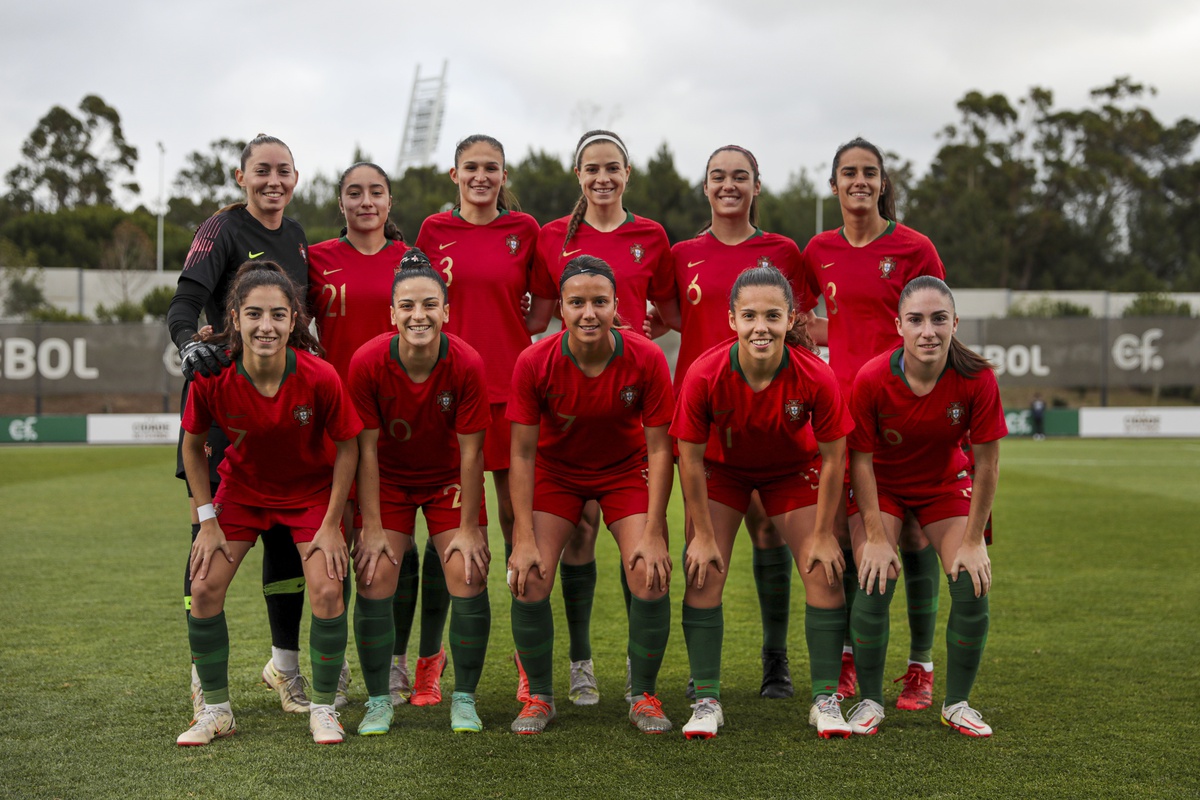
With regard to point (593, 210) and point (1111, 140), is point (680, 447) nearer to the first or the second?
point (593, 210)

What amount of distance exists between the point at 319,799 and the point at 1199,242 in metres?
48.7

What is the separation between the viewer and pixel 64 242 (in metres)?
39.4

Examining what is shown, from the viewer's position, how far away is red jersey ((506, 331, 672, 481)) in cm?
372

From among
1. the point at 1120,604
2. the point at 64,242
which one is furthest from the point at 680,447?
the point at 64,242

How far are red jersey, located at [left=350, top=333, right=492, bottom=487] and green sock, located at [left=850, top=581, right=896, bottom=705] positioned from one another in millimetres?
1523

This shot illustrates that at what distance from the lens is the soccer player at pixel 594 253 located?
4148 millimetres

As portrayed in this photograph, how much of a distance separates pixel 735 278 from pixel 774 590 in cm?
129

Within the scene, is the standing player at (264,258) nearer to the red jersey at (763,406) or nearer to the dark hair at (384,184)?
the dark hair at (384,184)

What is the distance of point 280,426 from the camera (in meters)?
3.60

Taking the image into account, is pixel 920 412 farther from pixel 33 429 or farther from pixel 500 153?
pixel 33 429

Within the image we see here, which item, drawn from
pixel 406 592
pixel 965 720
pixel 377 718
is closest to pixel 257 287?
pixel 406 592

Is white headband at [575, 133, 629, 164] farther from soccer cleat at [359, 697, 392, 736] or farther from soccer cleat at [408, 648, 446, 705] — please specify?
soccer cleat at [359, 697, 392, 736]

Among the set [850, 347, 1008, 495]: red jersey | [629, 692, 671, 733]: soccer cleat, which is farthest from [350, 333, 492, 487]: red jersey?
[850, 347, 1008, 495]: red jersey

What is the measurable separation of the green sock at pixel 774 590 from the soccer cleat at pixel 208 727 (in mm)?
2075
